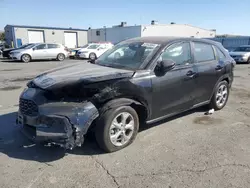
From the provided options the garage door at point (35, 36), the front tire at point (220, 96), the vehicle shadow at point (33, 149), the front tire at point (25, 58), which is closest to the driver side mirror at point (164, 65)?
the vehicle shadow at point (33, 149)

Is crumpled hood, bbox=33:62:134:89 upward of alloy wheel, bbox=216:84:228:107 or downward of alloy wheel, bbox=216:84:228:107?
upward

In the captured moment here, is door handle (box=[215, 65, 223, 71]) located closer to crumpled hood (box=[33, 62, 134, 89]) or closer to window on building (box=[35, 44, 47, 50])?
crumpled hood (box=[33, 62, 134, 89])

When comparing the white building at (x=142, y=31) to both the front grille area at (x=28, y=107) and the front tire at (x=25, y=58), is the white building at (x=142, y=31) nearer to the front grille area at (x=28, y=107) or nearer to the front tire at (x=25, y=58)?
the front tire at (x=25, y=58)

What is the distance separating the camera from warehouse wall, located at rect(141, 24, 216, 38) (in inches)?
1618

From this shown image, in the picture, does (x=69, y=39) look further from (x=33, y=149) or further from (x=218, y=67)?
(x=33, y=149)

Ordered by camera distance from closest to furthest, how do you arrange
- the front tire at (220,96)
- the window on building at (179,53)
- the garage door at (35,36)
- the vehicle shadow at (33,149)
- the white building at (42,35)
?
the vehicle shadow at (33,149)
the window on building at (179,53)
the front tire at (220,96)
the white building at (42,35)
the garage door at (35,36)

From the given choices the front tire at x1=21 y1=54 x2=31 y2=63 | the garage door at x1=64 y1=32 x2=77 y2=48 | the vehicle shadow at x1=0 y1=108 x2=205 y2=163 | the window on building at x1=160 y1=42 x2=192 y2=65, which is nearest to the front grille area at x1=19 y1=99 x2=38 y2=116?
the vehicle shadow at x1=0 y1=108 x2=205 y2=163

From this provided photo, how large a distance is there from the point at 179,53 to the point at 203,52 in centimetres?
88

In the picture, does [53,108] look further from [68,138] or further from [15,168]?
[15,168]

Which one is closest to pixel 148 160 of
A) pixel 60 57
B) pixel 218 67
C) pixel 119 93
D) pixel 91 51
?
pixel 119 93

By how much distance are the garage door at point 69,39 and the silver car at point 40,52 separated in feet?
47.8

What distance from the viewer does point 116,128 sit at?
346cm

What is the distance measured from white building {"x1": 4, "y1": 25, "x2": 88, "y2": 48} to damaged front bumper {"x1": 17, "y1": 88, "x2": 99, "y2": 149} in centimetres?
3158

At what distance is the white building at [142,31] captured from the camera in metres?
41.0
